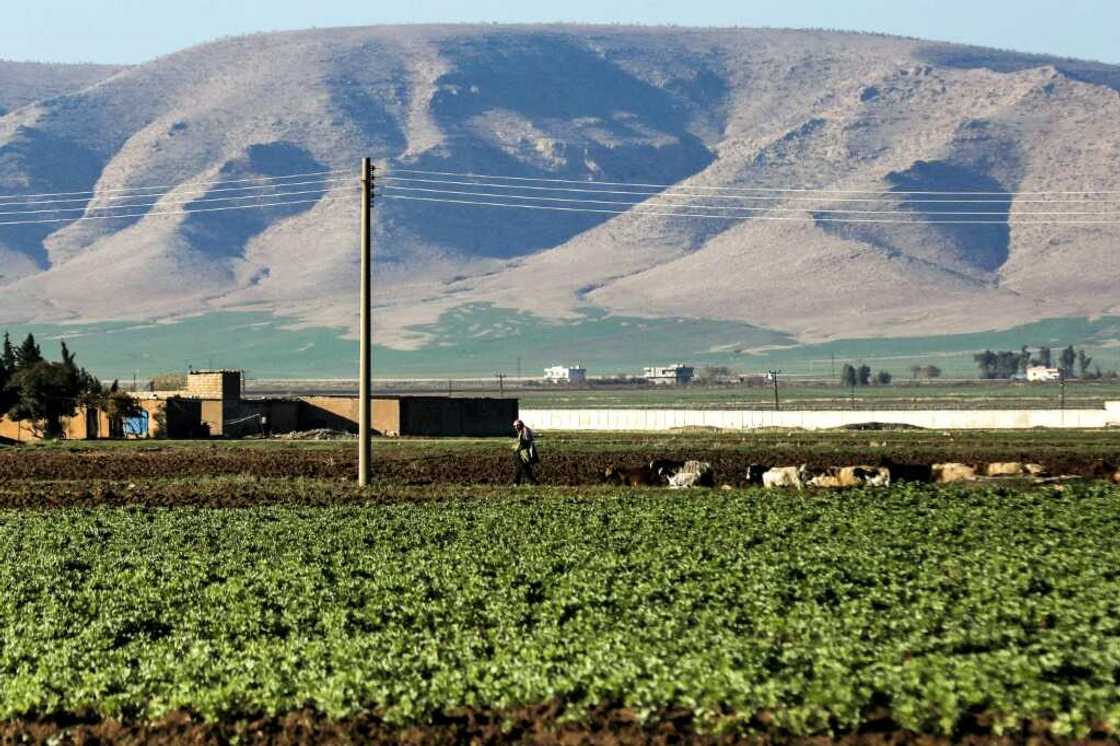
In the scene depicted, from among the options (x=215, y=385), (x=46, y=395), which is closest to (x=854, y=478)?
(x=46, y=395)

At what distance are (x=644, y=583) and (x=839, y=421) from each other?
3146 inches

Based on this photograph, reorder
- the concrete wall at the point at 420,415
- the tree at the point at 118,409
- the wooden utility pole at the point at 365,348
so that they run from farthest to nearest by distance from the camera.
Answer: the concrete wall at the point at 420,415 → the tree at the point at 118,409 → the wooden utility pole at the point at 365,348

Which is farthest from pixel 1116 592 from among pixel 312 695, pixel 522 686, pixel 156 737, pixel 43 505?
pixel 43 505

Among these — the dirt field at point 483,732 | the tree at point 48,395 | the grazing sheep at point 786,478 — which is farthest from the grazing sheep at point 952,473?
the tree at point 48,395

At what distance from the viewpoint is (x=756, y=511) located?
1300 inches

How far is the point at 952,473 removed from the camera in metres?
45.2

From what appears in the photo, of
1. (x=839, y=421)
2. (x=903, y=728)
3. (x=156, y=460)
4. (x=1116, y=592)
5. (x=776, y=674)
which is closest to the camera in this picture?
(x=903, y=728)

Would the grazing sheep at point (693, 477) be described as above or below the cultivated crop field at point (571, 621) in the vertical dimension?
above

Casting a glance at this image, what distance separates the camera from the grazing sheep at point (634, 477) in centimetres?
4653

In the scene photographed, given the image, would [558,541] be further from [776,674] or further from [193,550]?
[776,674]

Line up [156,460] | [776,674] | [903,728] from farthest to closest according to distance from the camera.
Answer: [156,460] < [776,674] < [903,728]

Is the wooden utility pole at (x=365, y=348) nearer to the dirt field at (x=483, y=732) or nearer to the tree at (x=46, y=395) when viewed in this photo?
the dirt field at (x=483, y=732)

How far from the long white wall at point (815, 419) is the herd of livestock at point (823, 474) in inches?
1960

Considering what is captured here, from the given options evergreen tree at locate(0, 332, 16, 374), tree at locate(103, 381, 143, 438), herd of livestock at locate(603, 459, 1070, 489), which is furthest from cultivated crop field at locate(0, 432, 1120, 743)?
evergreen tree at locate(0, 332, 16, 374)
